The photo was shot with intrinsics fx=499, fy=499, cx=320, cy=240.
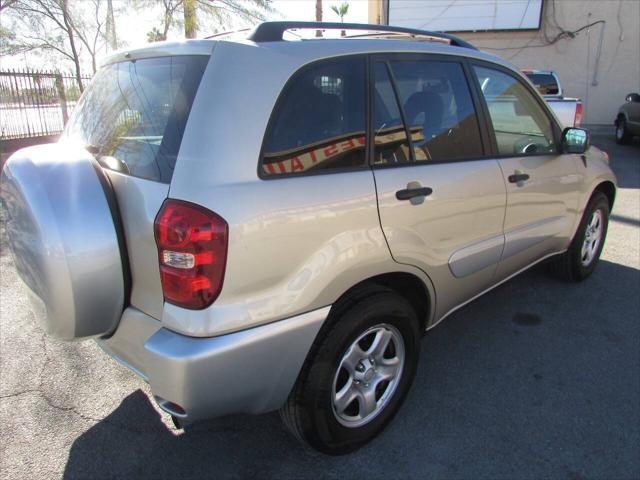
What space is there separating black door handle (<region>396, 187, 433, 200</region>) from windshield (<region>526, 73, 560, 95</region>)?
10.0 metres

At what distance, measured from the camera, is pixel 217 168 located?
1.77m

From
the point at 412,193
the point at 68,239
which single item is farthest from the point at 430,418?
the point at 68,239

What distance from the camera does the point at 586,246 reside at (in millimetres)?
4262

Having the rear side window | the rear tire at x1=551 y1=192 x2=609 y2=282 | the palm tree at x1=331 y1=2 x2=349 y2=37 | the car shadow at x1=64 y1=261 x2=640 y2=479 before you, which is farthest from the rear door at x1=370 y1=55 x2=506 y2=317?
the palm tree at x1=331 y1=2 x2=349 y2=37

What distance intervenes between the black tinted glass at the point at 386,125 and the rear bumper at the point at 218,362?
30.6 inches

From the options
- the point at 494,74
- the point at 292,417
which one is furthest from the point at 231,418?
the point at 494,74

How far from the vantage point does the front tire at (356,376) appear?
2.14 m

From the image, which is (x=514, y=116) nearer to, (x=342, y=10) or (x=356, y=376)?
(x=356, y=376)

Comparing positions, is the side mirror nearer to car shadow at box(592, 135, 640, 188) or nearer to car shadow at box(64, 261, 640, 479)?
car shadow at box(64, 261, 640, 479)

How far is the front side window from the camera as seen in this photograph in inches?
119

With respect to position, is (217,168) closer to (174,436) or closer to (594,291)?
(174,436)

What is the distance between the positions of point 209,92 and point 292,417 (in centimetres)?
139

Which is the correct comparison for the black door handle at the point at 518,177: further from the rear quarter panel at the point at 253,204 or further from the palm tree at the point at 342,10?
the palm tree at the point at 342,10

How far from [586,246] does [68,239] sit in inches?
158
